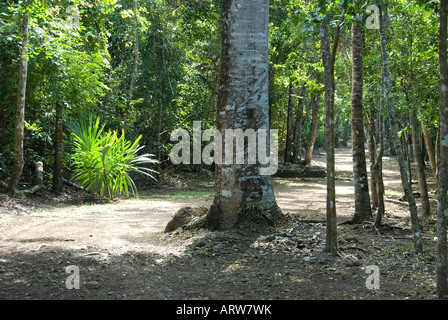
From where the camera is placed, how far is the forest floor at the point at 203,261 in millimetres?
4262

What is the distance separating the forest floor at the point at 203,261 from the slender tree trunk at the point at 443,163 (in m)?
0.31

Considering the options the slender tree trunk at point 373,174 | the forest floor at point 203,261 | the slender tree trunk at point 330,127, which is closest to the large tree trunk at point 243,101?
the forest floor at point 203,261

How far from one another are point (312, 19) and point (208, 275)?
291 centimetres

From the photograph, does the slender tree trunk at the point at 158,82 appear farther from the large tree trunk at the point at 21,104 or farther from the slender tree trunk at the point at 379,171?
the slender tree trunk at the point at 379,171

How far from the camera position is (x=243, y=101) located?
6.31m

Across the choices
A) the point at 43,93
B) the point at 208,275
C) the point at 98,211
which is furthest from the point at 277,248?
the point at 43,93

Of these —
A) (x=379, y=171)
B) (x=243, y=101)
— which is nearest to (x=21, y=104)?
(x=243, y=101)

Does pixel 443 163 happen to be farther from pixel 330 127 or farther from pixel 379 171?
pixel 379 171

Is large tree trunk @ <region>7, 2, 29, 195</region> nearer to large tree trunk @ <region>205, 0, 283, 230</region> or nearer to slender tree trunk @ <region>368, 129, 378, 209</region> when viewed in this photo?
large tree trunk @ <region>205, 0, 283, 230</region>

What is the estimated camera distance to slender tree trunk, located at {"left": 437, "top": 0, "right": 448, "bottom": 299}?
3.83m

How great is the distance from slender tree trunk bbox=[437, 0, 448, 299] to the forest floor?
306 mm

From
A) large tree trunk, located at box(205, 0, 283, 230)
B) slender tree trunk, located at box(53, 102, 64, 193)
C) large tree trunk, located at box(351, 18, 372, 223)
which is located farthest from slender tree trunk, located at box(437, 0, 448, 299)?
slender tree trunk, located at box(53, 102, 64, 193)

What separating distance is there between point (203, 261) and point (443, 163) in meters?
2.83
